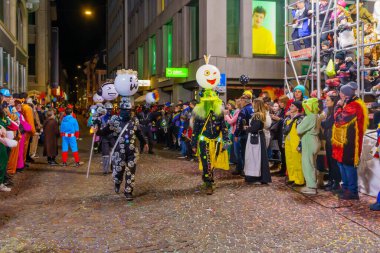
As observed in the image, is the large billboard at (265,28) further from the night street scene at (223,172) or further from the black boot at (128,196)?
the black boot at (128,196)

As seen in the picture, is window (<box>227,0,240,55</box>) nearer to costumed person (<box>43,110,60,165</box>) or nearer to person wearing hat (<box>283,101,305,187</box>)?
costumed person (<box>43,110,60,165</box>)


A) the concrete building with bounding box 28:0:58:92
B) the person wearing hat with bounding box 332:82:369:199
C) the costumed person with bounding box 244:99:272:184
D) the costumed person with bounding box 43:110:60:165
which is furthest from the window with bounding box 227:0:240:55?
the concrete building with bounding box 28:0:58:92

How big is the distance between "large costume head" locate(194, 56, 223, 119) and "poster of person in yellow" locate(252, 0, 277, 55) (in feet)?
41.3

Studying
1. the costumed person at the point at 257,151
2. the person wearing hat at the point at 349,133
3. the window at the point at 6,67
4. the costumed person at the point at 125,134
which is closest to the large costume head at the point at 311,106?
the person wearing hat at the point at 349,133

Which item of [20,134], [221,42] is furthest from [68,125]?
[221,42]

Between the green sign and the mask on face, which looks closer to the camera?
the mask on face

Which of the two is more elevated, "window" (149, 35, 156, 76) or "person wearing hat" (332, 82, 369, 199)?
"window" (149, 35, 156, 76)

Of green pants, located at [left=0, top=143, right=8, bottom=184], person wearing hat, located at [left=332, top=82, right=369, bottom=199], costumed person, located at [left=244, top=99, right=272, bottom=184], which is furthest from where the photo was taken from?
costumed person, located at [left=244, top=99, right=272, bottom=184]

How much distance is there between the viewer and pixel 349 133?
24.3ft

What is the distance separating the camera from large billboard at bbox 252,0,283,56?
20672mm

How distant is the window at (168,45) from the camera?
28.1 metres

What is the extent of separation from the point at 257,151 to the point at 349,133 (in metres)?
2.14

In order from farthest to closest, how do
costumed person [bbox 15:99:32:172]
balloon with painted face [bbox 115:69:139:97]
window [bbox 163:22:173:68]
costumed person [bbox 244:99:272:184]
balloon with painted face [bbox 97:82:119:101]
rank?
window [bbox 163:22:173:68] < costumed person [bbox 15:99:32:172] < balloon with painted face [bbox 97:82:119:101] < costumed person [bbox 244:99:272:184] < balloon with painted face [bbox 115:69:139:97]

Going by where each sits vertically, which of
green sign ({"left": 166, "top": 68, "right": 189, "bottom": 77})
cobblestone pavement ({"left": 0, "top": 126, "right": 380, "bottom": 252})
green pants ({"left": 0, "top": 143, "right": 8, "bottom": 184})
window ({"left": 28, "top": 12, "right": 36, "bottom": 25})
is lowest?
cobblestone pavement ({"left": 0, "top": 126, "right": 380, "bottom": 252})
